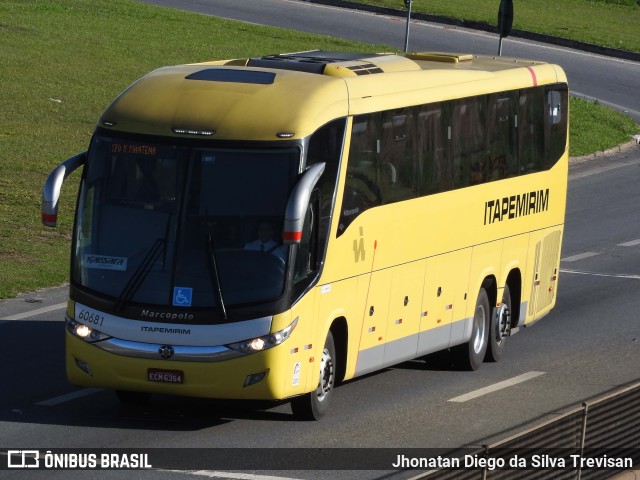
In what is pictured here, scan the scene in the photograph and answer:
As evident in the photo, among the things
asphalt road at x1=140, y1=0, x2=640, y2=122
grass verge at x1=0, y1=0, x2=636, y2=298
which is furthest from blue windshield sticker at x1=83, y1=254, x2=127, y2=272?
asphalt road at x1=140, y1=0, x2=640, y2=122

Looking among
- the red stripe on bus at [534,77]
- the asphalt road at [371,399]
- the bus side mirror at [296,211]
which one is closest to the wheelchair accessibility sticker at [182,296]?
the bus side mirror at [296,211]

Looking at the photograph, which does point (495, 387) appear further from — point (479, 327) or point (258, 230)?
point (258, 230)

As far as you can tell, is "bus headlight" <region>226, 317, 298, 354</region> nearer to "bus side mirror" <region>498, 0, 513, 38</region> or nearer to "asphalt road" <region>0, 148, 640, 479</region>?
"asphalt road" <region>0, 148, 640, 479</region>

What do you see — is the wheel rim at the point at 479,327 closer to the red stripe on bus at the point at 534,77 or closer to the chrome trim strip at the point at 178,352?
the red stripe on bus at the point at 534,77

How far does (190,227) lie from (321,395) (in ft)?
6.62

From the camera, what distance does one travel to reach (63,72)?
36.5 meters

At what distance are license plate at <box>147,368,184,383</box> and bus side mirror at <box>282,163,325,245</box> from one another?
56.4 inches

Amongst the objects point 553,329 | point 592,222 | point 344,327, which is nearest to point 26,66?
point 592,222

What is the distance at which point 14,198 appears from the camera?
973 inches

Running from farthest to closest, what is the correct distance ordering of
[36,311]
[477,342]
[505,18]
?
[505,18] < [36,311] < [477,342]

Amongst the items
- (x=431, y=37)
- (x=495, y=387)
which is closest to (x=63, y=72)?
(x=431, y=37)

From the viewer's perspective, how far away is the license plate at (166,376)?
1248cm

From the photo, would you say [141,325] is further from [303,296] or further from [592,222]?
[592,222]

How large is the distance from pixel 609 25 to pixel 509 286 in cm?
3839
